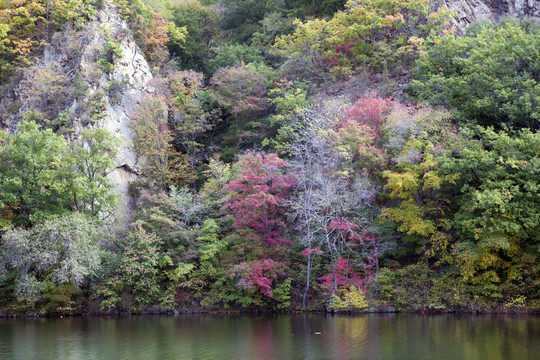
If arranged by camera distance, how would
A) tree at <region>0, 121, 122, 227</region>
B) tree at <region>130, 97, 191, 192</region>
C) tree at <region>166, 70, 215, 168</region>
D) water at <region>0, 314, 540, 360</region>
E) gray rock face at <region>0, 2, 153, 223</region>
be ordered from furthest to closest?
tree at <region>166, 70, 215, 168</region> < tree at <region>130, 97, 191, 192</region> < gray rock face at <region>0, 2, 153, 223</region> < tree at <region>0, 121, 122, 227</region> < water at <region>0, 314, 540, 360</region>

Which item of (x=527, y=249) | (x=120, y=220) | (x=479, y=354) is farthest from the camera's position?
(x=120, y=220)

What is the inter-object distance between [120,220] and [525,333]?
22155 millimetres

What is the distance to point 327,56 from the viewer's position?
35.9m

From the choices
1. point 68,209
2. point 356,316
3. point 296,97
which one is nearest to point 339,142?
point 296,97

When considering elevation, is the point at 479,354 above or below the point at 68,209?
below

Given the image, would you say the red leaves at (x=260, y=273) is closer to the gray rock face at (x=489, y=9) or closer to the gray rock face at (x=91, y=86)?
the gray rock face at (x=91, y=86)

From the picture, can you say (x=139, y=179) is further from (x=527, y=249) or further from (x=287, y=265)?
(x=527, y=249)

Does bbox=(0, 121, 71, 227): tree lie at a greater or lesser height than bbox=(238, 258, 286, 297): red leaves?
greater

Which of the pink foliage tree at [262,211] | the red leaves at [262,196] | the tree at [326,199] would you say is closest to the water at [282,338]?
the pink foliage tree at [262,211]

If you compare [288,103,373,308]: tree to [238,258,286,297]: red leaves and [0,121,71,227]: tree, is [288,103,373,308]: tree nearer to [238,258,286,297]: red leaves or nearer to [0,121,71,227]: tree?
[238,258,286,297]: red leaves

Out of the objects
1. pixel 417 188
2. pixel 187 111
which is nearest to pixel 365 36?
pixel 187 111

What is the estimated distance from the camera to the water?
48.8 feet

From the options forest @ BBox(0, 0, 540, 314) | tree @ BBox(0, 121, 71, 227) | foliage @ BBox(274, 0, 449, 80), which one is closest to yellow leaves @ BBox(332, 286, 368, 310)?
forest @ BBox(0, 0, 540, 314)

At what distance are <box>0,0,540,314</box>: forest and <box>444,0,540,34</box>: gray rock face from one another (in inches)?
65.3
